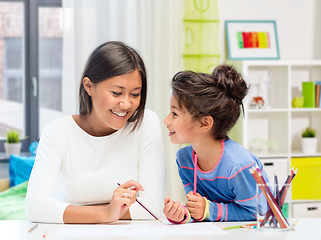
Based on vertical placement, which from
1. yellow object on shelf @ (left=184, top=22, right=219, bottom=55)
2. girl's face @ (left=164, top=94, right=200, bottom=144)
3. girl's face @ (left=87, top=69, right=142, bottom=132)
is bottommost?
girl's face @ (left=164, top=94, right=200, bottom=144)

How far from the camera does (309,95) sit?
3.11 m

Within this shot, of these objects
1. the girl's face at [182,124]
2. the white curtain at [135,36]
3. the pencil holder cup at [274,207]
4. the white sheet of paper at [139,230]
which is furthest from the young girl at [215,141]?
the white curtain at [135,36]

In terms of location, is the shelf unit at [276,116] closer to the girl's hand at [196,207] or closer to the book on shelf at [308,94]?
the book on shelf at [308,94]

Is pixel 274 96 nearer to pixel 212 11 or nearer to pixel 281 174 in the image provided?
pixel 281 174

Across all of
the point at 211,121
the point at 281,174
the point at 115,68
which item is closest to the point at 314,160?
the point at 281,174

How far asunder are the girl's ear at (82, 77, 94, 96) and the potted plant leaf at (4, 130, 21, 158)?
6.23ft

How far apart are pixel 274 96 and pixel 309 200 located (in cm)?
90

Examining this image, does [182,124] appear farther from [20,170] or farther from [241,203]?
[20,170]

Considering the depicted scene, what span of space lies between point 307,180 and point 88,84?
2.24m

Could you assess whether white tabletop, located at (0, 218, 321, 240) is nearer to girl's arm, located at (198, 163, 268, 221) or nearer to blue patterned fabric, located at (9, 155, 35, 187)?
girl's arm, located at (198, 163, 268, 221)

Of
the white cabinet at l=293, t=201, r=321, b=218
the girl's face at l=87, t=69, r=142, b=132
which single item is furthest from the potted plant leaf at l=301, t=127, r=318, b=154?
the girl's face at l=87, t=69, r=142, b=132

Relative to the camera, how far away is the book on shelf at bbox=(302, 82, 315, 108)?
3.09 m

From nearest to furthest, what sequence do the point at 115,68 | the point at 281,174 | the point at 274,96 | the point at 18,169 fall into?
the point at 115,68 < the point at 18,169 < the point at 281,174 < the point at 274,96

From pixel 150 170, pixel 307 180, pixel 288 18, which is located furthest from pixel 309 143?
pixel 150 170
